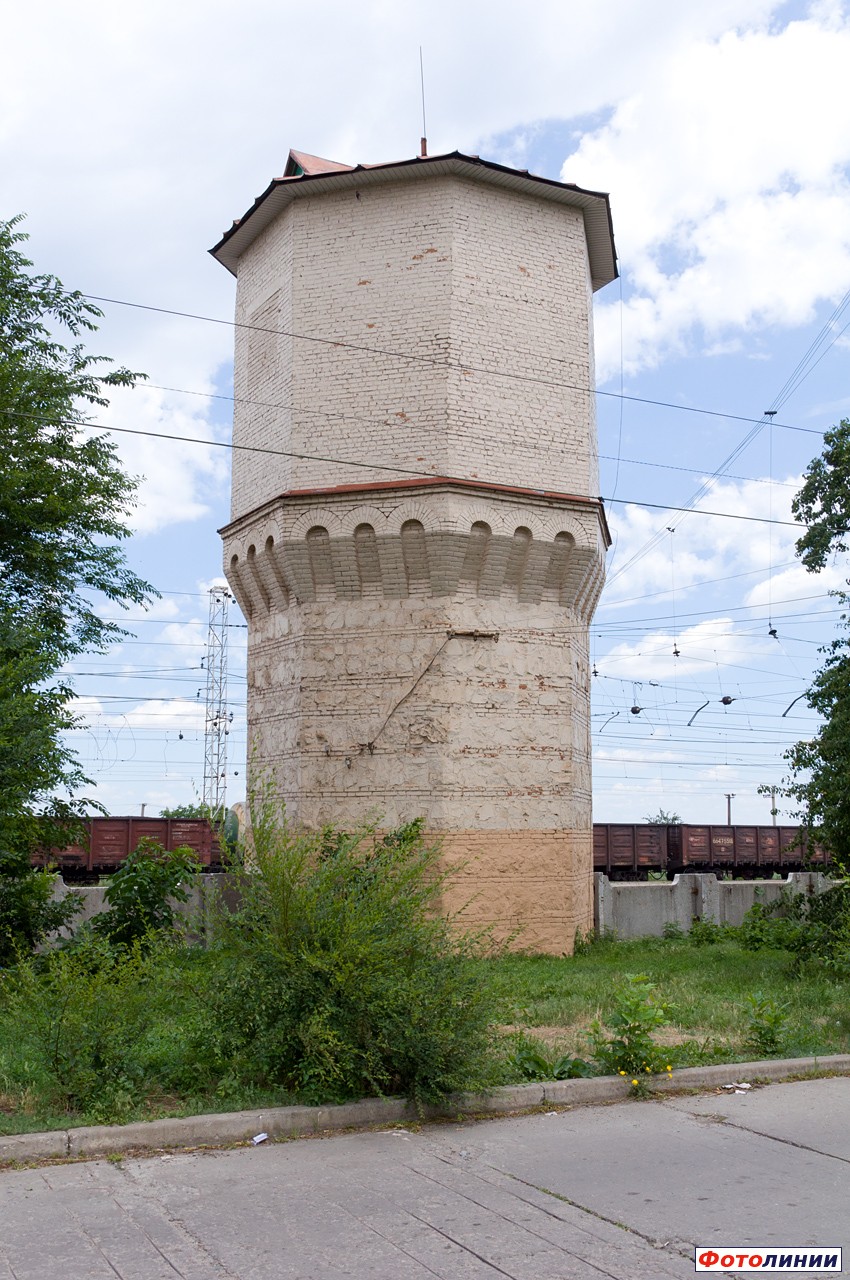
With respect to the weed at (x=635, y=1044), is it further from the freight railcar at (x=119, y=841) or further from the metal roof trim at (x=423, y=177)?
the freight railcar at (x=119, y=841)

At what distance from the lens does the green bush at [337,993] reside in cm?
721

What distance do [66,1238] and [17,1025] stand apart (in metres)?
3.06

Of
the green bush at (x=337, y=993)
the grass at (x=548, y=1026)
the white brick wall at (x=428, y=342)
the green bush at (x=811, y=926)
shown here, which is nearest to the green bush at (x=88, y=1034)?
the grass at (x=548, y=1026)

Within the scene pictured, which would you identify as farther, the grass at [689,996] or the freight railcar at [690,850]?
the freight railcar at [690,850]

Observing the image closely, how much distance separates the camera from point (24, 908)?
13383 millimetres

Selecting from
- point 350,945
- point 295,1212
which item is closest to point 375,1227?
point 295,1212

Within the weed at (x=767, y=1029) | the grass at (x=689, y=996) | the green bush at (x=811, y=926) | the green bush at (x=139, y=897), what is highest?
the green bush at (x=139, y=897)

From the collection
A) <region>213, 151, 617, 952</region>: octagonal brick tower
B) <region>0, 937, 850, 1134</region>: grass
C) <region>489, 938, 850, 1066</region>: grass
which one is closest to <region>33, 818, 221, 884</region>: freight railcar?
<region>213, 151, 617, 952</region>: octagonal brick tower

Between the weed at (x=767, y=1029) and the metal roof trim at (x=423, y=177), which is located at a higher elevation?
the metal roof trim at (x=423, y=177)

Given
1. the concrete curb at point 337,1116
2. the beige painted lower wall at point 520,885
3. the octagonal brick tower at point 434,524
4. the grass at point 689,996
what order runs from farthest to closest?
the octagonal brick tower at point 434,524 < the beige painted lower wall at point 520,885 < the grass at point 689,996 < the concrete curb at point 337,1116

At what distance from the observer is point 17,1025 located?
7.89m

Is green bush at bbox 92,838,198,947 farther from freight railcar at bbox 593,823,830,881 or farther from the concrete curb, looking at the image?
freight railcar at bbox 593,823,830,881

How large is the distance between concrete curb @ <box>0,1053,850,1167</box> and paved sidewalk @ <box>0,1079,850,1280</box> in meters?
0.21

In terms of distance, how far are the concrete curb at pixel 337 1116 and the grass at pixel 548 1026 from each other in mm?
177
